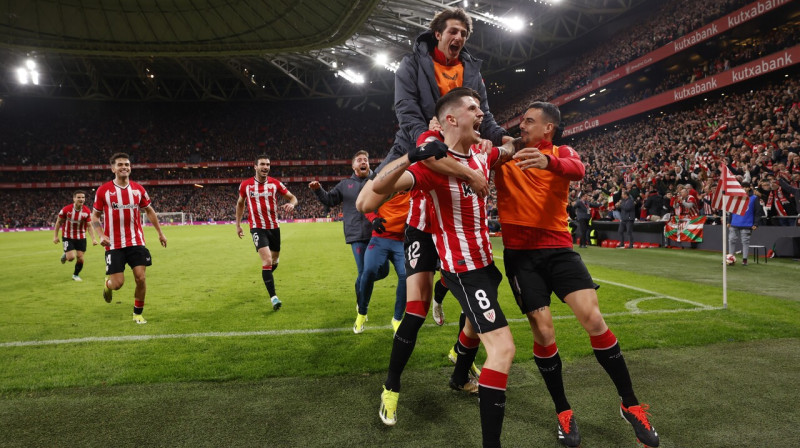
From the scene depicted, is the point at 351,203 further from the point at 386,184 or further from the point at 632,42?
the point at 632,42

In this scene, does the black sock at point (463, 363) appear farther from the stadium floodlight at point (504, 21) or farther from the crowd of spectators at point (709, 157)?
the stadium floodlight at point (504, 21)

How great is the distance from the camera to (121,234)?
21.9 ft

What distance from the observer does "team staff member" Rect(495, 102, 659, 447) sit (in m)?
3.05

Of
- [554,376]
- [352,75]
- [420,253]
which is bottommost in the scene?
[554,376]

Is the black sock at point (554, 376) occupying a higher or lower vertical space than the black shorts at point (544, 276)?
lower

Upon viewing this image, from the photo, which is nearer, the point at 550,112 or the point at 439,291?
the point at 550,112

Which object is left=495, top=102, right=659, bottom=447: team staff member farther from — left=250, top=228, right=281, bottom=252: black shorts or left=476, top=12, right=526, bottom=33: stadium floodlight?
left=476, top=12, right=526, bottom=33: stadium floodlight

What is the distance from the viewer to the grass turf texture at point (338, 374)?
123 inches

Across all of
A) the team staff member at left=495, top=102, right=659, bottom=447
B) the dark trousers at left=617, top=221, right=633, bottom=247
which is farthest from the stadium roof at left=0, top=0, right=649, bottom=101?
the team staff member at left=495, top=102, right=659, bottom=447

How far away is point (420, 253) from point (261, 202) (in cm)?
540

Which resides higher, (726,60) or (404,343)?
(726,60)

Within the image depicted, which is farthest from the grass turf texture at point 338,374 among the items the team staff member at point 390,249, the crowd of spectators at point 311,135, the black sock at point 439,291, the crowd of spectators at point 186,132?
the crowd of spectators at point 186,132

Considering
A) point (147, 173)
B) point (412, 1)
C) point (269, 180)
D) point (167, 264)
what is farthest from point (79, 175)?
point (269, 180)

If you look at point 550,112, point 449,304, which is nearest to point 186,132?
point 449,304
